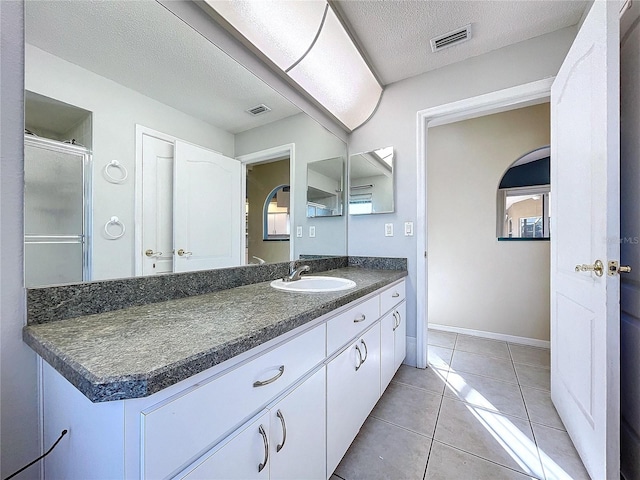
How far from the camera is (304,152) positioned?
1939mm

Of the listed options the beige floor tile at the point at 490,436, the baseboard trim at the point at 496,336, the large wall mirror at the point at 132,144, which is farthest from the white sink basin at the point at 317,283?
the baseboard trim at the point at 496,336

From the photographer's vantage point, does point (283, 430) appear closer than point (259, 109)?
Yes

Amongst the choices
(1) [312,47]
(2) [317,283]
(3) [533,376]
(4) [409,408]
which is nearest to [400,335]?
(4) [409,408]

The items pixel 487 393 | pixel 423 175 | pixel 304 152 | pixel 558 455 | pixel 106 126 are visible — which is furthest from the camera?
pixel 423 175

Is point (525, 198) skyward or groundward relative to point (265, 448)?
skyward

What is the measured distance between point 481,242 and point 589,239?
68.7 inches

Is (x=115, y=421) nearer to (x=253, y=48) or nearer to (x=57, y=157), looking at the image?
(x=57, y=157)

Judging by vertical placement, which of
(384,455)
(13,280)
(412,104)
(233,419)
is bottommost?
(384,455)

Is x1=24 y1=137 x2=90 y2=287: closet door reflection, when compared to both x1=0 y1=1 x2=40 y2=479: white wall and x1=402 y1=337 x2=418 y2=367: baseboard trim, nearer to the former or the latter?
x1=0 y1=1 x2=40 y2=479: white wall

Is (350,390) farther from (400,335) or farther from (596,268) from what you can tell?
(596,268)

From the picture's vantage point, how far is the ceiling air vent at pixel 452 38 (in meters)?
1.68

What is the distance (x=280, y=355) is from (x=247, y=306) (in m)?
0.26

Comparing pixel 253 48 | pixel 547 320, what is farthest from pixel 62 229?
pixel 547 320

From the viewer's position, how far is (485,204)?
2781mm
